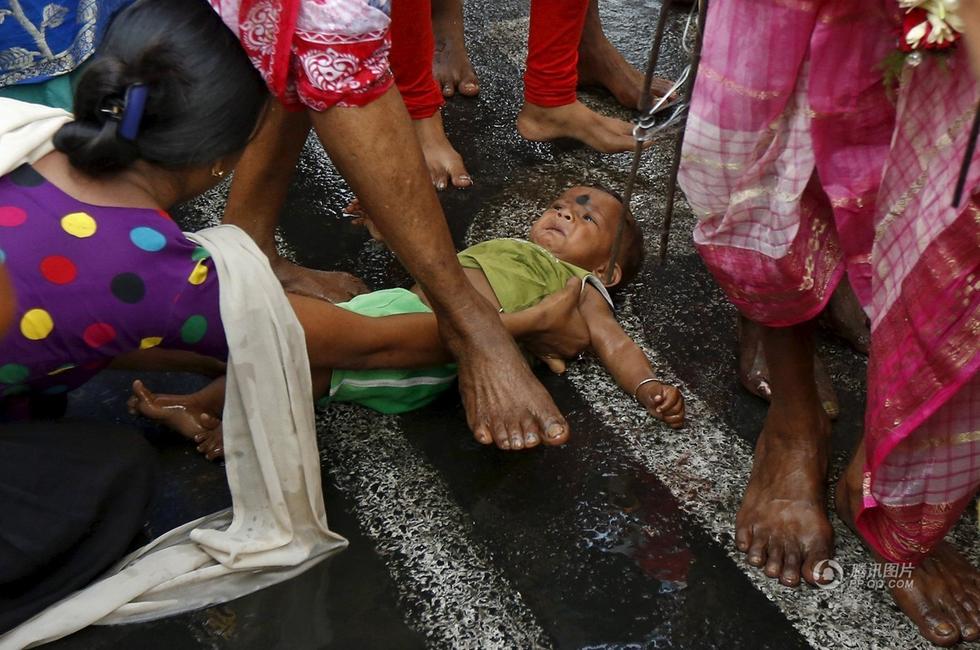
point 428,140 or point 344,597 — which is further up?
point 428,140

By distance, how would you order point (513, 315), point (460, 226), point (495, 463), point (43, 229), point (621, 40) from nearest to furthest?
point (43, 229) → point (495, 463) → point (513, 315) → point (460, 226) → point (621, 40)

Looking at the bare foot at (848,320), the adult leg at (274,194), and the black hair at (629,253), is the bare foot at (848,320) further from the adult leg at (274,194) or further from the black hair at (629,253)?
the adult leg at (274,194)

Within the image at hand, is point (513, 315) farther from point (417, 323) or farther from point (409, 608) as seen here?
point (409, 608)

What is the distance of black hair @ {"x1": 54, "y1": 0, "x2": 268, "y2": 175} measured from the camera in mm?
1693

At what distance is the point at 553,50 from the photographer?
328 centimetres

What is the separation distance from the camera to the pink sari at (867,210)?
162 cm

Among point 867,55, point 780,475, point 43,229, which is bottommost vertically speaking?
point 780,475

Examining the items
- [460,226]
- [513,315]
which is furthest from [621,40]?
[513,315]

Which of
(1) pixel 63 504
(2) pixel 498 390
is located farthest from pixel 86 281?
(2) pixel 498 390

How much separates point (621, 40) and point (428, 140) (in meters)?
1.21

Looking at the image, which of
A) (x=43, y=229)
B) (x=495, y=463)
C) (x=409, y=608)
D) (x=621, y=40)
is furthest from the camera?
(x=621, y=40)

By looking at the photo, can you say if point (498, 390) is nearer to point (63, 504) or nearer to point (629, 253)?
point (629, 253)

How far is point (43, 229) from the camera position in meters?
1.67

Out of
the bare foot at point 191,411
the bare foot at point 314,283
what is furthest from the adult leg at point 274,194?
the bare foot at point 191,411
